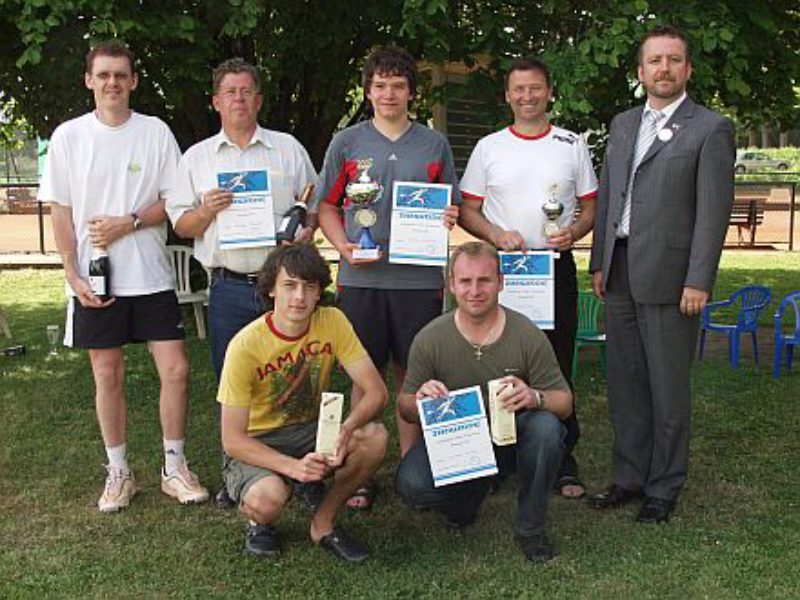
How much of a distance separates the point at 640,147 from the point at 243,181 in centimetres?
166

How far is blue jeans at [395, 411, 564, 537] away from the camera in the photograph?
3.86 m

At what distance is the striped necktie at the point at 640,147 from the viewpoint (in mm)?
4180

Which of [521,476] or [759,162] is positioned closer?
[521,476]

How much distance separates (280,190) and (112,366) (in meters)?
1.08

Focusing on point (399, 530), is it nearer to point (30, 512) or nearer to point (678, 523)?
point (678, 523)

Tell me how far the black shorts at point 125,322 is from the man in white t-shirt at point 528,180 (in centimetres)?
137

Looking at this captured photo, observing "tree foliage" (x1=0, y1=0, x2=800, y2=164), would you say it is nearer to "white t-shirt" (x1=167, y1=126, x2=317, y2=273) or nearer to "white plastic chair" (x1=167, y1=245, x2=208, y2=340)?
"white plastic chair" (x1=167, y1=245, x2=208, y2=340)

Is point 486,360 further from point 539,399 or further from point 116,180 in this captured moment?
point 116,180

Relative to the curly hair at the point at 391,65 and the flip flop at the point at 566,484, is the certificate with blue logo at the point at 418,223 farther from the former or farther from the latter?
the flip flop at the point at 566,484

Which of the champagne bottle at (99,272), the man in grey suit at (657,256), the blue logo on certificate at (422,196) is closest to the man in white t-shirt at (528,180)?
the man in grey suit at (657,256)

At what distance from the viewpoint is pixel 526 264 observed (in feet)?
14.2

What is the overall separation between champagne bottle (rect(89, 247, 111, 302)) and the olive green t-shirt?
141 centimetres

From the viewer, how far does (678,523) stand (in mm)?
4289

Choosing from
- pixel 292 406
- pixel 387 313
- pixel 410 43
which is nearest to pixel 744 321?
pixel 410 43
